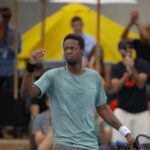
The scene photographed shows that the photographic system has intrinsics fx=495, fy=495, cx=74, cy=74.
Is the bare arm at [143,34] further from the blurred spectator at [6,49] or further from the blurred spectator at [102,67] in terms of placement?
the blurred spectator at [6,49]

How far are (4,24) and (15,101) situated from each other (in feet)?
4.62

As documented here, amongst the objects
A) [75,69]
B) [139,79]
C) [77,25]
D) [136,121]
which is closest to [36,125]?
[136,121]

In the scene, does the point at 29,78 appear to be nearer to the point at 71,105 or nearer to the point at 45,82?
the point at 45,82

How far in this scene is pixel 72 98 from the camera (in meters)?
4.62

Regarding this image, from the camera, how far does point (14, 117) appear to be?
899 centimetres

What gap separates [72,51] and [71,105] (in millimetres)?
517

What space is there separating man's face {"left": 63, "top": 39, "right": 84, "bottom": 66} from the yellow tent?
562 cm

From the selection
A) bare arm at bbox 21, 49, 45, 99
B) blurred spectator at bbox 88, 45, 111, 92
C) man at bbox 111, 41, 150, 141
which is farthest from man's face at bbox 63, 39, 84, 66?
blurred spectator at bbox 88, 45, 111, 92

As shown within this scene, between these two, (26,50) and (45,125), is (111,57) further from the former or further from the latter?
(45,125)

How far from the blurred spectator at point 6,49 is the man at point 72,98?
4.30m

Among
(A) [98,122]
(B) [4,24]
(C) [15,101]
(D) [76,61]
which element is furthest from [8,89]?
(D) [76,61]

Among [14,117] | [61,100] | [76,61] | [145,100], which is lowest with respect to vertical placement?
[14,117]

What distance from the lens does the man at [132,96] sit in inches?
301

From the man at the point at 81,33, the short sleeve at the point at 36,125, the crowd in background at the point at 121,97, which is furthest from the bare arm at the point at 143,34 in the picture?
the short sleeve at the point at 36,125
